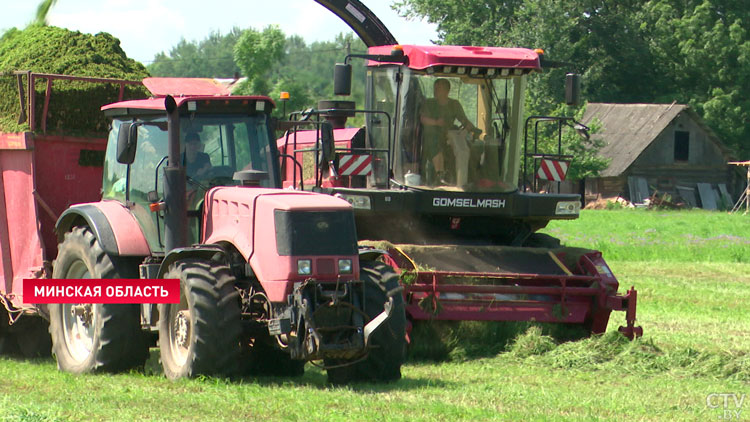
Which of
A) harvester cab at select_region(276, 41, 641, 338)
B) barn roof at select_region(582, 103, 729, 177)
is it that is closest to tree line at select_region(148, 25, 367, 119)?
barn roof at select_region(582, 103, 729, 177)

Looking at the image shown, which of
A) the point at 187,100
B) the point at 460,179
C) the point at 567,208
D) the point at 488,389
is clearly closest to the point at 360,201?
the point at 460,179

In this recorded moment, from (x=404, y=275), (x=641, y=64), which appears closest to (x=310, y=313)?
(x=404, y=275)

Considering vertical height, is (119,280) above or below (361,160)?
below

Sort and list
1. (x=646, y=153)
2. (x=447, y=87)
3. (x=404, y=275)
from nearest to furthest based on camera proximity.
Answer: (x=404, y=275) → (x=447, y=87) → (x=646, y=153)

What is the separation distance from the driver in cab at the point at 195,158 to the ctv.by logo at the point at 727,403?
4379 mm

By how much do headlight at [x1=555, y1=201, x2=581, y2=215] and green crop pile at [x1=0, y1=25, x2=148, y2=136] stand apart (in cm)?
457

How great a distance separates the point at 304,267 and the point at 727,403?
10.3ft

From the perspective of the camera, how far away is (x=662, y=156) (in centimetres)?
5841

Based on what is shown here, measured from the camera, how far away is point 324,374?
32.5 feet

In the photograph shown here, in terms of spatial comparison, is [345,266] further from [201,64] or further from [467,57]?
[201,64]

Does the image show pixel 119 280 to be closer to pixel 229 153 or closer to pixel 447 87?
pixel 229 153

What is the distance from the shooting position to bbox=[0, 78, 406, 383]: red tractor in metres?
8.52

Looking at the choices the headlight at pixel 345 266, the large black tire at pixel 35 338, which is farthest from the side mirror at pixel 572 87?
the large black tire at pixel 35 338

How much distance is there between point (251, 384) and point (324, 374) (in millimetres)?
1156
